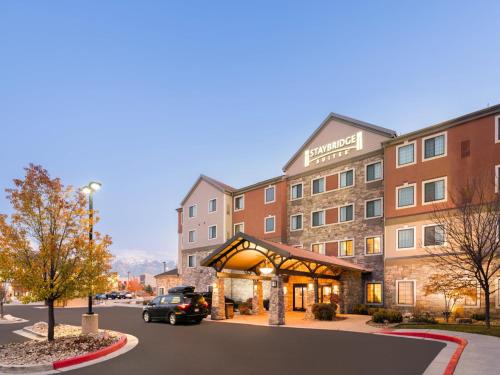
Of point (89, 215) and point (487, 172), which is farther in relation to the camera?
point (487, 172)

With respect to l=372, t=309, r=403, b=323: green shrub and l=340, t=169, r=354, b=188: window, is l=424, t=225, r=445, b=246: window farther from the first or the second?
l=340, t=169, r=354, b=188: window

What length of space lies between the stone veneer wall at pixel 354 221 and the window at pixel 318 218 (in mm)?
372

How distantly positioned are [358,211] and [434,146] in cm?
765

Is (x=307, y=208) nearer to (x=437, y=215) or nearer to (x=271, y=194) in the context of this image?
(x=271, y=194)

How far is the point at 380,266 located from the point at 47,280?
23111 mm

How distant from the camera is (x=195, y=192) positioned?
50188mm

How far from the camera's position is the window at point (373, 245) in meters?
30.9

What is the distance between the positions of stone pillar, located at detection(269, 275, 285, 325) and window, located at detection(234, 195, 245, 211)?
2101 cm

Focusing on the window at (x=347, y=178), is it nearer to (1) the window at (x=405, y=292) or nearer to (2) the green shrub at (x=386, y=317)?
(1) the window at (x=405, y=292)

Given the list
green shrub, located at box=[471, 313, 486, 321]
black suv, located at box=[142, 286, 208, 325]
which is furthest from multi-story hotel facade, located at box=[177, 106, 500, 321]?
black suv, located at box=[142, 286, 208, 325]

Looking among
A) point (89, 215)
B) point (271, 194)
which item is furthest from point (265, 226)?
point (89, 215)

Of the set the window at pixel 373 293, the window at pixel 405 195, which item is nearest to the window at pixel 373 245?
the window at pixel 373 293

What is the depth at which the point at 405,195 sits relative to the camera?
2942 centimetres

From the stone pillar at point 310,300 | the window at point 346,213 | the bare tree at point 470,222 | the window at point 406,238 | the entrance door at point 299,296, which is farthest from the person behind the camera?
the entrance door at point 299,296
